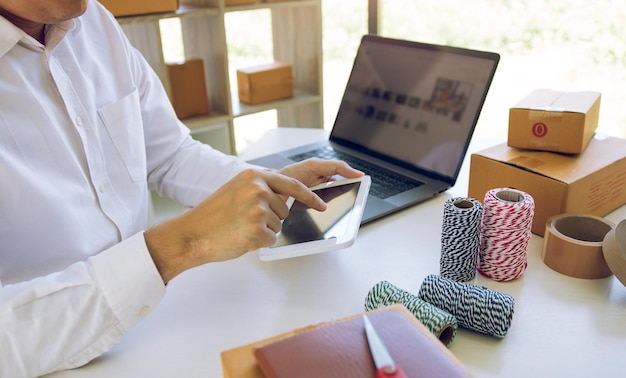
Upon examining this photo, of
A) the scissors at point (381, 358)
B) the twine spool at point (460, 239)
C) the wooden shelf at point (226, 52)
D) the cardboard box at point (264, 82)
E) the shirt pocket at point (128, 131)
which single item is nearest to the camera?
the scissors at point (381, 358)

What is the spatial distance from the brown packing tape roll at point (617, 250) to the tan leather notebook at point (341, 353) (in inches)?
15.3

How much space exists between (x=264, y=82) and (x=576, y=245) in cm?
167

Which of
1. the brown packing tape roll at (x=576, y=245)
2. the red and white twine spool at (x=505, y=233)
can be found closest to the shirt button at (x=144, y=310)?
the red and white twine spool at (x=505, y=233)

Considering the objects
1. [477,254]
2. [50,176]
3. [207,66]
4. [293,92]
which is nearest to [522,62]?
[293,92]

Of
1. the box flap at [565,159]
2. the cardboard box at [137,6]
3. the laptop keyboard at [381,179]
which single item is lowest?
the laptop keyboard at [381,179]

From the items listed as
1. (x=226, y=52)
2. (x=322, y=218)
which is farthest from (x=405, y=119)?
(x=226, y=52)

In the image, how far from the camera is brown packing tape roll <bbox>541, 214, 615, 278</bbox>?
0.84 metres

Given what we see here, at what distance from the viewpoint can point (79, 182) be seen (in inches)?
38.0

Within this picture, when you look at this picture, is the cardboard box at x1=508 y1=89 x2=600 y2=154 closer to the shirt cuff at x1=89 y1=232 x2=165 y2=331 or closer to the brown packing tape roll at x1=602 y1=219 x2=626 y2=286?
the brown packing tape roll at x1=602 y1=219 x2=626 y2=286

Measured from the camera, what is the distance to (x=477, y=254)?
0.85 metres

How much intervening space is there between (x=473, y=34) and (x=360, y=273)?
2689 mm

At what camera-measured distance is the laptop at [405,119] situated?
112 centimetres

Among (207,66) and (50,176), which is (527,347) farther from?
(207,66)

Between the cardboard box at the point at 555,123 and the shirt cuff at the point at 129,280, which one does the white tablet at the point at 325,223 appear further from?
the cardboard box at the point at 555,123
